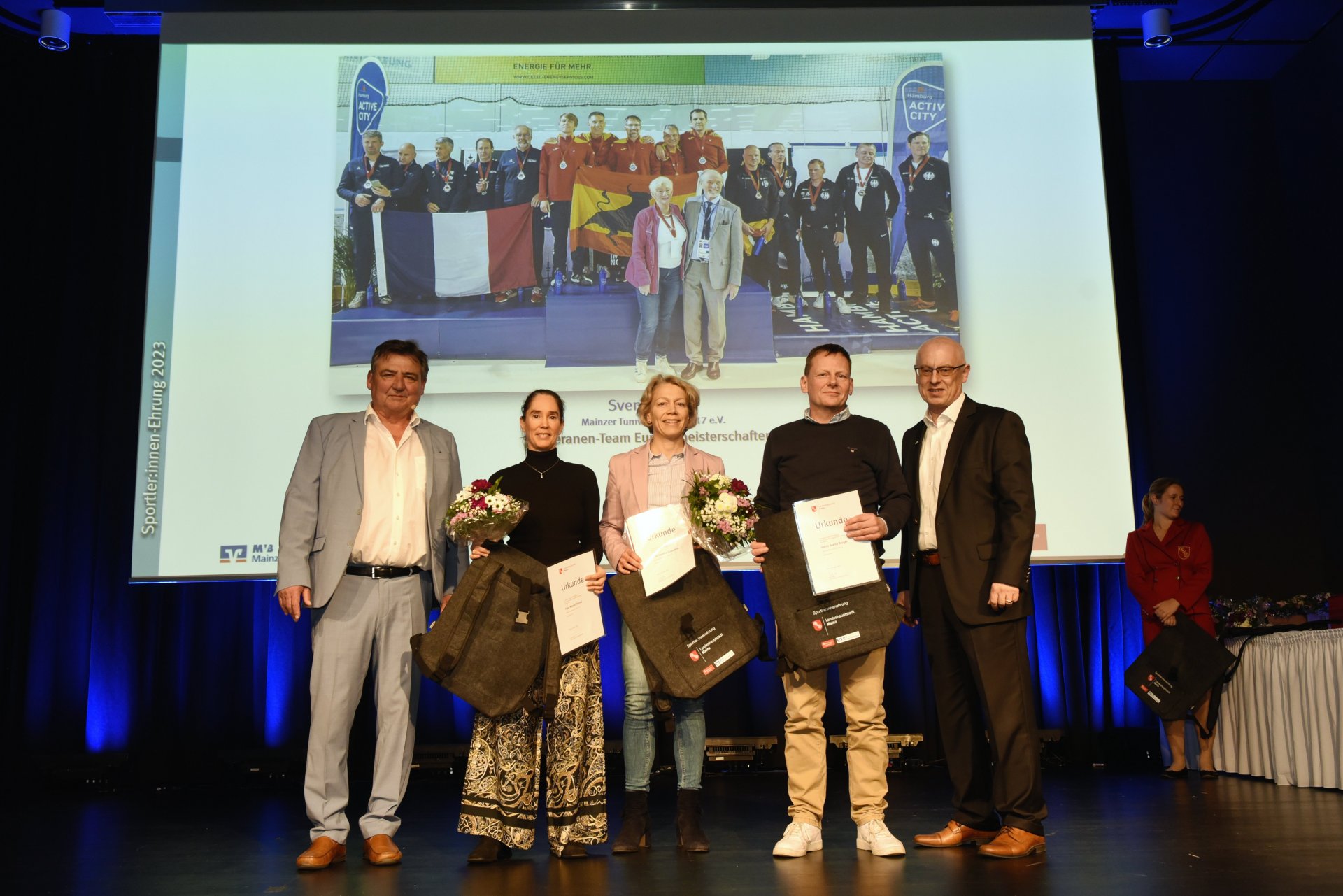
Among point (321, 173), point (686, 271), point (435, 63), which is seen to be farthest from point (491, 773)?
point (435, 63)

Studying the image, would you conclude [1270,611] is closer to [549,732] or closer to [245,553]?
[549,732]

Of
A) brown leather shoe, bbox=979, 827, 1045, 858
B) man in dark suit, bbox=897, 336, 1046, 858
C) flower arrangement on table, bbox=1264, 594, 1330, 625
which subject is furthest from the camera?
flower arrangement on table, bbox=1264, 594, 1330, 625

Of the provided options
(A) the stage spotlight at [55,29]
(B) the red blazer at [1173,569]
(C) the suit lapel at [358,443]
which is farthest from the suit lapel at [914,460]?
(A) the stage spotlight at [55,29]

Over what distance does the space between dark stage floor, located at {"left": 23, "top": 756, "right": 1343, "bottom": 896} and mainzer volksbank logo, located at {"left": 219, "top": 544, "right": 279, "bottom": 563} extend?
1.15 metres

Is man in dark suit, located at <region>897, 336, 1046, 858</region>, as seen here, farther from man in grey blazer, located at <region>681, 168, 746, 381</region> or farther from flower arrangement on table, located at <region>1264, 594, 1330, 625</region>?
flower arrangement on table, located at <region>1264, 594, 1330, 625</region>

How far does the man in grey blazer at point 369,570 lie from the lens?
10.2 ft

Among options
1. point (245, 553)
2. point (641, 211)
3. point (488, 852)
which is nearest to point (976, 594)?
point (488, 852)

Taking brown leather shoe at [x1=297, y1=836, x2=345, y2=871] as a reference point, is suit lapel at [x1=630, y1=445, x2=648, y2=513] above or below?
above

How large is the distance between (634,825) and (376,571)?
1155 millimetres

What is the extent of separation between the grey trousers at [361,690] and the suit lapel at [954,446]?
1735 mm

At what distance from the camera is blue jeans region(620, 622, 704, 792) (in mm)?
3109

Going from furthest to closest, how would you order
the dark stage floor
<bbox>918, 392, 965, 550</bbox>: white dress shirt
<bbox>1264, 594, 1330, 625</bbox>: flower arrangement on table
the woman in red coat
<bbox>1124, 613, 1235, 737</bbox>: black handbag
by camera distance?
the woman in red coat < <bbox>1124, 613, 1235, 737</bbox>: black handbag < <bbox>1264, 594, 1330, 625</bbox>: flower arrangement on table < <bbox>918, 392, 965, 550</bbox>: white dress shirt < the dark stage floor

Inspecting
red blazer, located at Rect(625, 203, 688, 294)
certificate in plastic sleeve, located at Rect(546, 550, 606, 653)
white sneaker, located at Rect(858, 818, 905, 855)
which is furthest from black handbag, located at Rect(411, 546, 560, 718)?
red blazer, located at Rect(625, 203, 688, 294)

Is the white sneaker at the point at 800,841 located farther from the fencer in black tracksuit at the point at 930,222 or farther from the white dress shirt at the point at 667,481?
the fencer in black tracksuit at the point at 930,222
